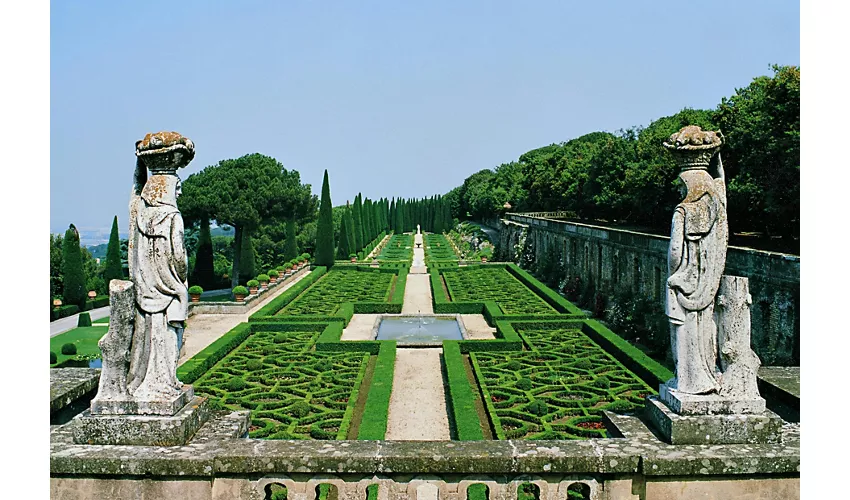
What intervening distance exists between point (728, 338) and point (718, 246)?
0.79 meters

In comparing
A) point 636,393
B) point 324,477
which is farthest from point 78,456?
point 636,393

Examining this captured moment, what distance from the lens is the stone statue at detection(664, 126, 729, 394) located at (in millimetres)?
5473

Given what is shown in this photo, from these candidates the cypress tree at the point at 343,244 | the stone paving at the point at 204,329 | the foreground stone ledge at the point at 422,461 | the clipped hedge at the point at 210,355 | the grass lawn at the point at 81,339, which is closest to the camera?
the foreground stone ledge at the point at 422,461

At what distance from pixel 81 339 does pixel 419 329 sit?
516 inches

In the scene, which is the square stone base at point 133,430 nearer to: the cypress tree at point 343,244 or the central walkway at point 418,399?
the central walkway at point 418,399

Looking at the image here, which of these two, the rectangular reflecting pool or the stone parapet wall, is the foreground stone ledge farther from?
the rectangular reflecting pool

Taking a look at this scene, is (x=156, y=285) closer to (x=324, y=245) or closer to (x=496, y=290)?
(x=496, y=290)

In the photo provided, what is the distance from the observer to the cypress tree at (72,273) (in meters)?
34.5

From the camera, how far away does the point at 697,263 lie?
5.50m

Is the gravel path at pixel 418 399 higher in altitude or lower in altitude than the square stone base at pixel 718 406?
lower

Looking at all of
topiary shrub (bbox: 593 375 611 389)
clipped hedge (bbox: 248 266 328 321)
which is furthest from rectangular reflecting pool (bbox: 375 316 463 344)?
topiary shrub (bbox: 593 375 611 389)

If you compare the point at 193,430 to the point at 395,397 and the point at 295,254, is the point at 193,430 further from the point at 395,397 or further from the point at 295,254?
the point at 295,254

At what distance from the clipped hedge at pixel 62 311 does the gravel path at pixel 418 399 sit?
867 inches

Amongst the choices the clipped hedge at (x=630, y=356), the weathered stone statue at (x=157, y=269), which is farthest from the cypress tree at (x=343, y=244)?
the weathered stone statue at (x=157, y=269)
